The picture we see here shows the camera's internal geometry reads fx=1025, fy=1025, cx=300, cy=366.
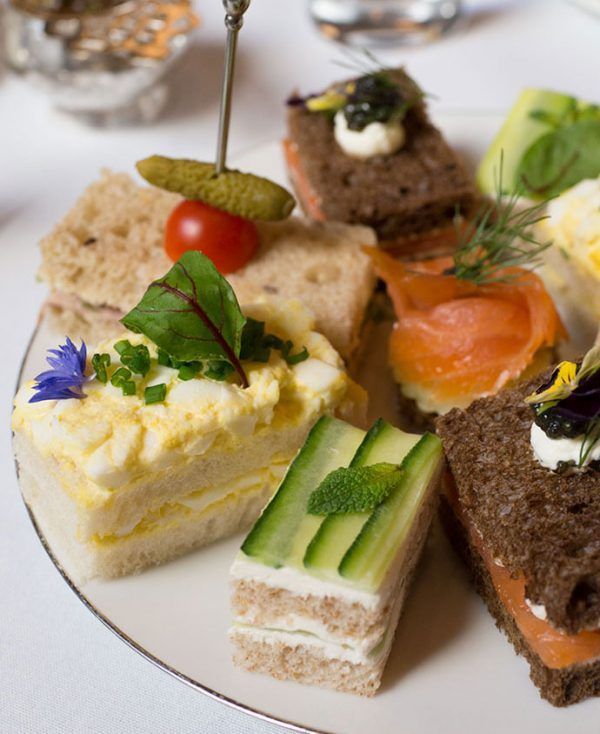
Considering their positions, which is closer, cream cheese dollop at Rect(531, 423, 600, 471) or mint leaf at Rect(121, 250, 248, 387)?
cream cheese dollop at Rect(531, 423, 600, 471)

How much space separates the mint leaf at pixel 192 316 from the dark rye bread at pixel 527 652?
77 cm

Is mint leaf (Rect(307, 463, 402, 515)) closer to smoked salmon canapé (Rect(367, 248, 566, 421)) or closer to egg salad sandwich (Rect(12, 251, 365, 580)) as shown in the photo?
egg salad sandwich (Rect(12, 251, 365, 580))

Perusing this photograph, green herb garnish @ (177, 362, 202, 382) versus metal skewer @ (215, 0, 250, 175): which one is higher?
metal skewer @ (215, 0, 250, 175)

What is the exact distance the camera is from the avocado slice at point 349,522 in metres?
2.44

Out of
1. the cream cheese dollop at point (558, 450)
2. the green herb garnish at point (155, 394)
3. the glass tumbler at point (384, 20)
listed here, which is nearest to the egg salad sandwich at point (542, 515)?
the cream cheese dollop at point (558, 450)

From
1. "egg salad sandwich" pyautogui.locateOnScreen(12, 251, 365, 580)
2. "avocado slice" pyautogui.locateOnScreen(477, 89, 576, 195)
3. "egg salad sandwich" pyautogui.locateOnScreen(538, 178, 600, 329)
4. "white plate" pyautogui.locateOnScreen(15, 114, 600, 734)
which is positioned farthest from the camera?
"avocado slice" pyautogui.locateOnScreen(477, 89, 576, 195)

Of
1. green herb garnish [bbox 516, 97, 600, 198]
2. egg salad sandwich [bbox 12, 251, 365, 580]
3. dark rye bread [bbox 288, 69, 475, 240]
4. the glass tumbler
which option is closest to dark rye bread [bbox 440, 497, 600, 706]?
egg salad sandwich [bbox 12, 251, 365, 580]

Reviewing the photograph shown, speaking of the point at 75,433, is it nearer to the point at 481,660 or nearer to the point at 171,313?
the point at 171,313

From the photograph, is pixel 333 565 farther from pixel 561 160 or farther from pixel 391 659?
pixel 561 160

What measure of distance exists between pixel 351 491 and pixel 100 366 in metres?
0.80

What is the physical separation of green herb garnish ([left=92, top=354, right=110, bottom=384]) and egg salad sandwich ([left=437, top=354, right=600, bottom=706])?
947mm

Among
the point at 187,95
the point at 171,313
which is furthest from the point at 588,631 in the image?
the point at 187,95

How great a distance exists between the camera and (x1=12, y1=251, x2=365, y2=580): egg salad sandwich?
2729 millimetres

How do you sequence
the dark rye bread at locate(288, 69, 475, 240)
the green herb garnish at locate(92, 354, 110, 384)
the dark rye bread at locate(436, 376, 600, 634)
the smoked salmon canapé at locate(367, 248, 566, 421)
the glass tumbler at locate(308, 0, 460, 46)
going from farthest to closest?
1. the glass tumbler at locate(308, 0, 460, 46)
2. the dark rye bread at locate(288, 69, 475, 240)
3. the smoked salmon canapé at locate(367, 248, 566, 421)
4. the green herb garnish at locate(92, 354, 110, 384)
5. the dark rye bread at locate(436, 376, 600, 634)
